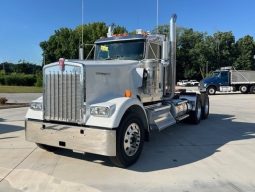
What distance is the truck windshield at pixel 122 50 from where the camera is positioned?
8.45 m

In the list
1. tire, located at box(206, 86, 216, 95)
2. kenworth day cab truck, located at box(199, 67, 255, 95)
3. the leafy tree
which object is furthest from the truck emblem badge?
the leafy tree

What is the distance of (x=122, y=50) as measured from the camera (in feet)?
28.3

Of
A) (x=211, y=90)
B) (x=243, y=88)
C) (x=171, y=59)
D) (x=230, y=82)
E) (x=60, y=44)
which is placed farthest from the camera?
(x=60, y=44)

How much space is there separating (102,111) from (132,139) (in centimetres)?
93

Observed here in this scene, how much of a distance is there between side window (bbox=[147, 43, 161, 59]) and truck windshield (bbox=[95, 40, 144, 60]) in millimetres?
201

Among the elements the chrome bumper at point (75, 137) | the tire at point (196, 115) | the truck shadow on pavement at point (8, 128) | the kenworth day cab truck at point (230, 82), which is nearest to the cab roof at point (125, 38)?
the chrome bumper at point (75, 137)

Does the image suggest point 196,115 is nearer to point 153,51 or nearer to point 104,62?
point 153,51

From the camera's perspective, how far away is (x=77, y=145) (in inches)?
248

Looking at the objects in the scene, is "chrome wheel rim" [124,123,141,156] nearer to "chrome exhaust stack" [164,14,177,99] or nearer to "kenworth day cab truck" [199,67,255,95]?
"chrome exhaust stack" [164,14,177,99]

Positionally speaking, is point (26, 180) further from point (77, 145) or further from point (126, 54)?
point (126, 54)

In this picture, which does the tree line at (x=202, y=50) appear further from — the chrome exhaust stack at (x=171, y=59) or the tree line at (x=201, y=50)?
the chrome exhaust stack at (x=171, y=59)

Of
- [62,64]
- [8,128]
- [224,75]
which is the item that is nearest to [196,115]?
[8,128]

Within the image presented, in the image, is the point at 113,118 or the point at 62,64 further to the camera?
the point at 62,64

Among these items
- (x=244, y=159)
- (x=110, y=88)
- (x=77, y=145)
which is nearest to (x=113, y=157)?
(x=77, y=145)
